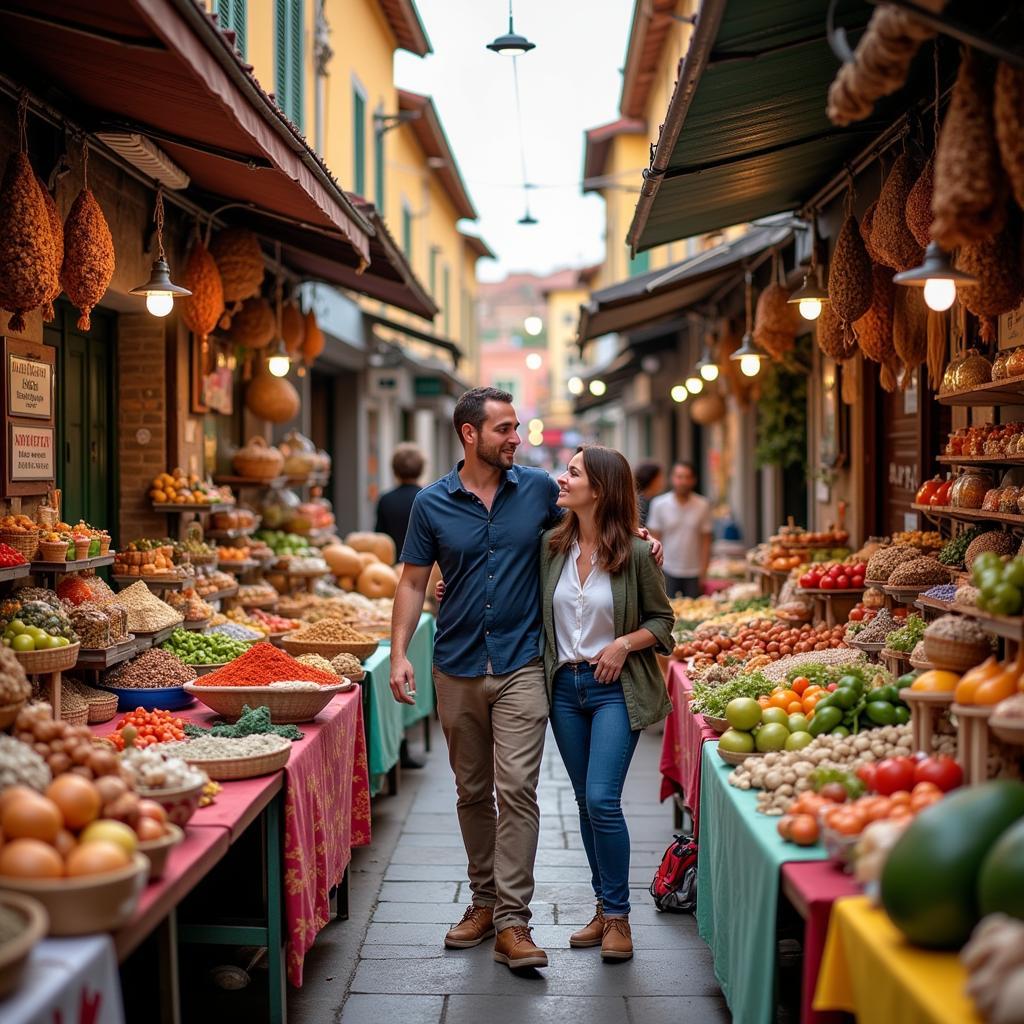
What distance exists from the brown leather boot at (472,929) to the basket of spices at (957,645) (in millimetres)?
2386

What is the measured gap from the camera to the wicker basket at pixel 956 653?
13.0 feet

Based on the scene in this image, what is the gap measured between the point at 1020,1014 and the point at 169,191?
6.48 metres

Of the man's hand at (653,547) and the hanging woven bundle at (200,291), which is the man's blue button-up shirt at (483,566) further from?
the hanging woven bundle at (200,291)

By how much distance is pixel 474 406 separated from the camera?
534cm

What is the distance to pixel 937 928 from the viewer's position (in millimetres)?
2836

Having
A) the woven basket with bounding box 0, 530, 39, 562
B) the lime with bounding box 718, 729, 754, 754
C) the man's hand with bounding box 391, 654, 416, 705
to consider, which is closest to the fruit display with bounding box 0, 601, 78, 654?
the woven basket with bounding box 0, 530, 39, 562

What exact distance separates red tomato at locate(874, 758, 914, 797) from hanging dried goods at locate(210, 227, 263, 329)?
5.69 m

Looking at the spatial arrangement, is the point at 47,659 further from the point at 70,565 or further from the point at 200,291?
the point at 200,291

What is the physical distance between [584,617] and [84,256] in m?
2.70

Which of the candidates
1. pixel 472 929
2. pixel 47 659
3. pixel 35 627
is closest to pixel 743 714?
pixel 472 929

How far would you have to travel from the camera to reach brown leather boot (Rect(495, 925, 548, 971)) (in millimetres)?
5055

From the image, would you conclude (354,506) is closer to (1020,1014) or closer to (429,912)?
(429,912)

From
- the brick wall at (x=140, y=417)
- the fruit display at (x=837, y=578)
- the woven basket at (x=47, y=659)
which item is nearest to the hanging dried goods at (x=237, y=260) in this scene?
the brick wall at (x=140, y=417)

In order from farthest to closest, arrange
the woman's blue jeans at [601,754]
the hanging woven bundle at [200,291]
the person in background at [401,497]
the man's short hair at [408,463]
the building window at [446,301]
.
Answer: the building window at [446,301] < the man's short hair at [408,463] < the person in background at [401,497] < the hanging woven bundle at [200,291] < the woman's blue jeans at [601,754]
